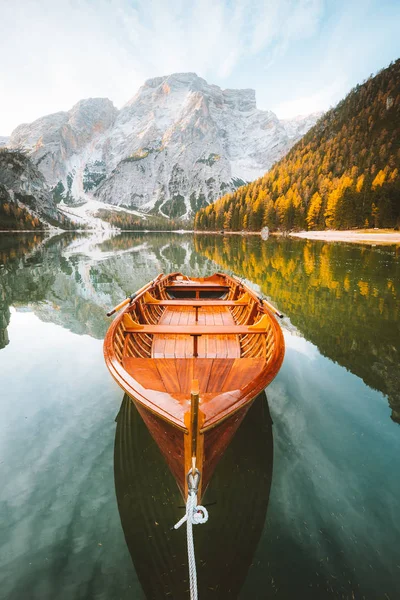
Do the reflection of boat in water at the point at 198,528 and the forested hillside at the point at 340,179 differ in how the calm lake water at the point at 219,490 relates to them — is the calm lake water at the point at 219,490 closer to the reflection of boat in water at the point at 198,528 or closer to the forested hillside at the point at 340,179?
the reflection of boat in water at the point at 198,528

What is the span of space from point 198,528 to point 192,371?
218 centimetres

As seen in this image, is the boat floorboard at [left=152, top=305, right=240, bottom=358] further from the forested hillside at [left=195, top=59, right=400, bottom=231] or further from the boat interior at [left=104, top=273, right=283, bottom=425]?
the forested hillside at [left=195, top=59, right=400, bottom=231]

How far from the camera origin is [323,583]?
3082 mm

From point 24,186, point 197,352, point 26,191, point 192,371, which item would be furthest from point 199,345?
point 24,186

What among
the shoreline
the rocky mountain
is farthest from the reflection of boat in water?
the rocky mountain

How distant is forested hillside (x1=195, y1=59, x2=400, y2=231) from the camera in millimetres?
64500

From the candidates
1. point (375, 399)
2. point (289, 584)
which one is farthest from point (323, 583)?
point (375, 399)

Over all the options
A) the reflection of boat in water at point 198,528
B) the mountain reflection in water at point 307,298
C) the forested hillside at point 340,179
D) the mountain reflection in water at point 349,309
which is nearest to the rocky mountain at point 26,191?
the forested hillside at point 340,179

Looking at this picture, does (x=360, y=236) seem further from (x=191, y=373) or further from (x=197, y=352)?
(x=191, y=373)

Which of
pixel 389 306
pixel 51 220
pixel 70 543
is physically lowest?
pixel 70 543

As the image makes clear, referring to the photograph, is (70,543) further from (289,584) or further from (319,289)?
(319,289)

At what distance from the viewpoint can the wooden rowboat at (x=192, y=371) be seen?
10.2 feet

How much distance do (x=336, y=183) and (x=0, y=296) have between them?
8230 centimetres

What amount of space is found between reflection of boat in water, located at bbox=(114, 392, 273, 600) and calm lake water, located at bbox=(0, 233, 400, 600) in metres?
0.01
